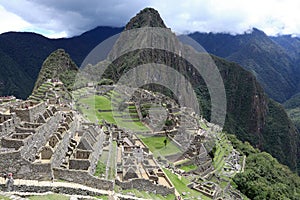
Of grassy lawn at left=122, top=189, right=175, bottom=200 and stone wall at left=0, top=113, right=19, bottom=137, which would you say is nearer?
stone wall at left=0, top=113, right=19, bottom=137

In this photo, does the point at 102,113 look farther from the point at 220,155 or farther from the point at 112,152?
the point at 112,152

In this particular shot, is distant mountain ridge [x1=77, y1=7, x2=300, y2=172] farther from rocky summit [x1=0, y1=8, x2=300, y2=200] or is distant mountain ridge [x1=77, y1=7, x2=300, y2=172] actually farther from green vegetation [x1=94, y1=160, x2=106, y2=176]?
green vegetation [x1=94, y1=160, x2=106, y2=176]

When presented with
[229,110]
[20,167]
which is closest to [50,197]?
[20,167]

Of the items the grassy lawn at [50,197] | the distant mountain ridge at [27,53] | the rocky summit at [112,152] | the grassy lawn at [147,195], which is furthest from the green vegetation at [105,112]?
the distant mountain ridge at [27,53]


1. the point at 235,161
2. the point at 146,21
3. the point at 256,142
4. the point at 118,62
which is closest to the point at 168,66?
the point at 118,62

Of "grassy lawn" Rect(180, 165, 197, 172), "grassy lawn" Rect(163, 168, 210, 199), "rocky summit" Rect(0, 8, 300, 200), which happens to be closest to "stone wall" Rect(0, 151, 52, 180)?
"rocky summit" Rect(0, 8, 300, 200)

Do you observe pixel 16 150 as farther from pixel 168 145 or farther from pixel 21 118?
pixel 168 145
